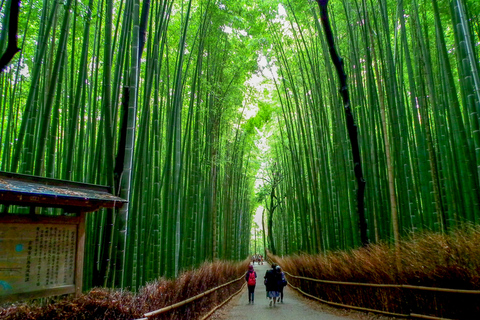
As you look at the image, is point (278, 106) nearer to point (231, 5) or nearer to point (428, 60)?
point (231, 5)

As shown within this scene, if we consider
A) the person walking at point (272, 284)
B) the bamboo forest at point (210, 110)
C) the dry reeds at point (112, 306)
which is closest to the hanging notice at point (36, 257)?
the dry reeds at point (112, 306)

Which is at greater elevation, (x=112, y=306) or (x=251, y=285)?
(x=112, y=306)

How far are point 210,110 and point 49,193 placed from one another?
4880 millimetres

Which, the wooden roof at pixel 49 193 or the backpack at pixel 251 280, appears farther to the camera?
the backpack at pixel 251 280

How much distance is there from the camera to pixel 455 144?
401cm

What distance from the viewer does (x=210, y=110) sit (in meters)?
6.68

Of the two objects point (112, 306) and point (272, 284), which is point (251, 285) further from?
point (112, 306)

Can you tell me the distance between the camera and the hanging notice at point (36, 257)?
76.6 inches

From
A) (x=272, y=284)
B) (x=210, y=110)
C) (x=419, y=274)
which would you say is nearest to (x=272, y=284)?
(x=272, y=284)

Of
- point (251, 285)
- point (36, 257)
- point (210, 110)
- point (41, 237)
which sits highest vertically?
point (210, 110)

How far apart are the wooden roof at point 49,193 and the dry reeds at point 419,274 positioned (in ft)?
8.80

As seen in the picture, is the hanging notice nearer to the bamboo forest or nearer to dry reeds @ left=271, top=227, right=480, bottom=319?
the bamboo forest

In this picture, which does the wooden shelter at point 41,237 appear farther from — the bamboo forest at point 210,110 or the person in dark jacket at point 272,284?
the person in dark jacket at point 272,284

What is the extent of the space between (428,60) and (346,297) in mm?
3514
